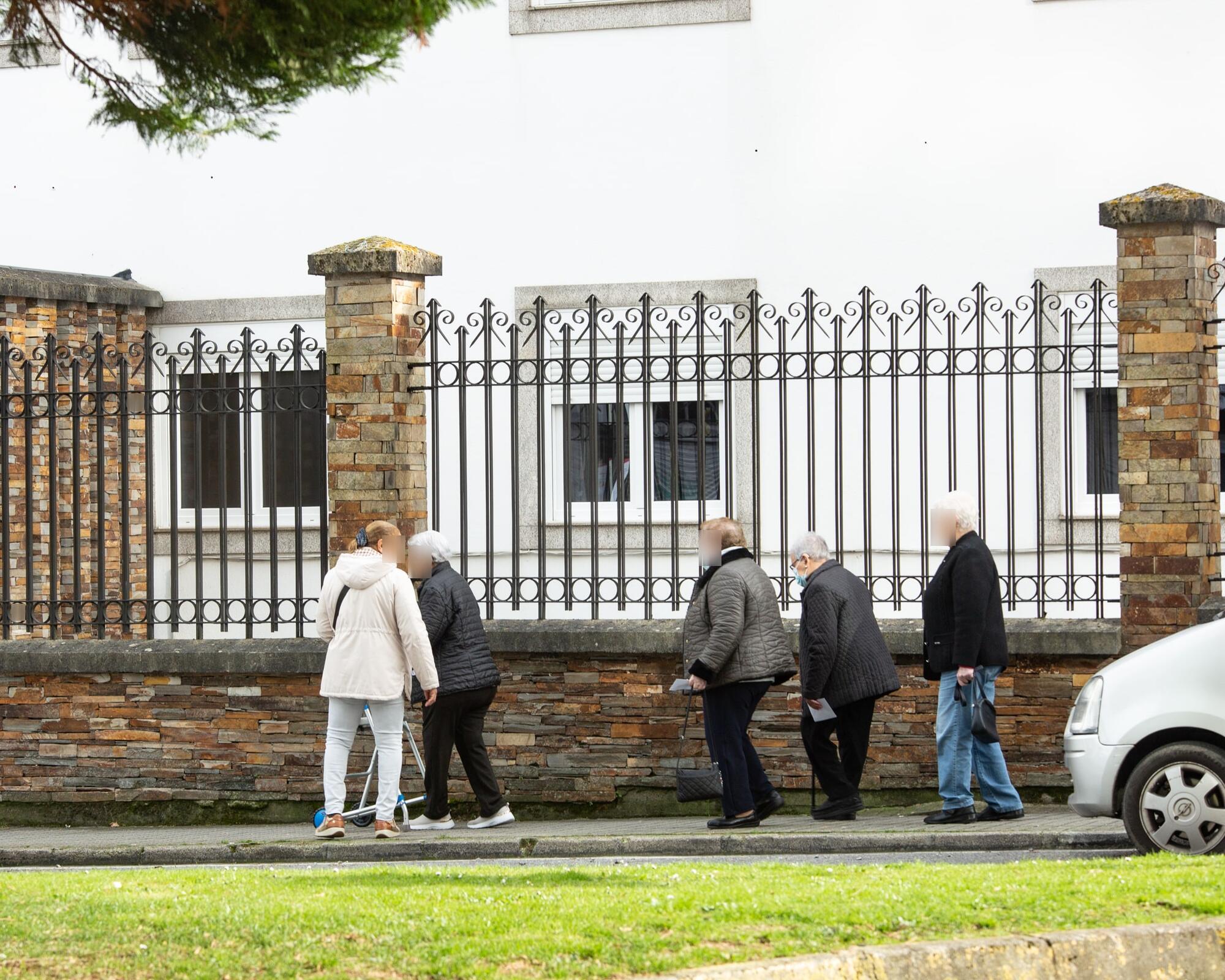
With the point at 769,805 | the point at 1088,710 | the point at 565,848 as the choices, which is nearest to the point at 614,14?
the point at 769,805

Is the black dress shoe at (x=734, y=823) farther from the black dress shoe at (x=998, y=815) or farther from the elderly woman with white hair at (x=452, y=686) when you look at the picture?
the elderly woman with white hair at (x=452, y=686)

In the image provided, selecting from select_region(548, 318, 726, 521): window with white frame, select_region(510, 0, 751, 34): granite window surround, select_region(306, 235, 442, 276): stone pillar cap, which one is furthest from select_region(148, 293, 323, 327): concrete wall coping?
select_region(306, 235, 442, 276): stone pillar cap

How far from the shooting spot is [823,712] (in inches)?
398

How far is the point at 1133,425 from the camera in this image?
10844mm

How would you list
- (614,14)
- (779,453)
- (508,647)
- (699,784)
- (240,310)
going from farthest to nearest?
(240,310)
(614,14)
(779,453)
(508,647)
(699,784)

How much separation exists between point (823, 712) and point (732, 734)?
52cm

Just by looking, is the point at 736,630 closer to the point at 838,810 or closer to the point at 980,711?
the point at 838,810

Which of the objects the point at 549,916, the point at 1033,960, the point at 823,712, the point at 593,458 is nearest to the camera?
the point at 1033,960

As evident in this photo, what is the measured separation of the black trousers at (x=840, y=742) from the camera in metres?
10.3

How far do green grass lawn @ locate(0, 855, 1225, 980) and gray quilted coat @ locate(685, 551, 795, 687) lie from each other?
235cm

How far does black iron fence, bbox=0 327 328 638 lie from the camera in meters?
11.7

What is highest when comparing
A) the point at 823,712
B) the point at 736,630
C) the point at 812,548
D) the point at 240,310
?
the point at 240,310

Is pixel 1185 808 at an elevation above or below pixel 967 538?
below

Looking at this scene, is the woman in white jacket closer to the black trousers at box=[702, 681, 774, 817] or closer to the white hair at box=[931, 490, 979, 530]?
the black trousers at box=[702, 681, 774, 817]
